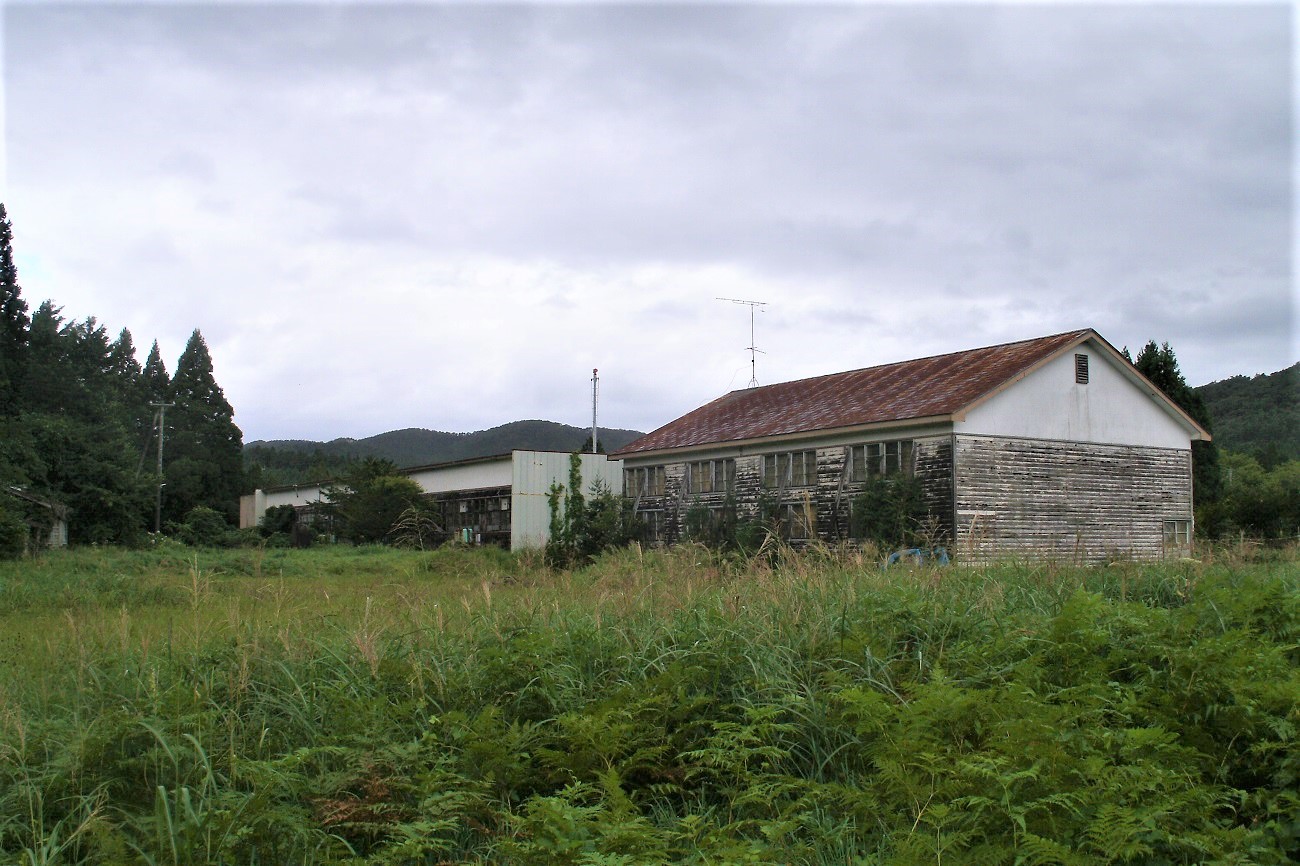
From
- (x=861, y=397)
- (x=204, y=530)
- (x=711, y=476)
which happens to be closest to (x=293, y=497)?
(x=204, y=530)

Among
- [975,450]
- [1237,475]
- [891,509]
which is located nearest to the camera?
[975,450]

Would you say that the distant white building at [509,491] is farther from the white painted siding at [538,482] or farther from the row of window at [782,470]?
the row of window at [782,470]

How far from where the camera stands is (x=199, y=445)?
219 feet

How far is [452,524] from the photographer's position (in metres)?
41.5

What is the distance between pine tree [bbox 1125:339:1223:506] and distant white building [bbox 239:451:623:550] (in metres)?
21.7

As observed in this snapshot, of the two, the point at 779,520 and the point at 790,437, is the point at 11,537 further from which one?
the point at 790,437

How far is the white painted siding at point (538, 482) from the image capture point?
121ft

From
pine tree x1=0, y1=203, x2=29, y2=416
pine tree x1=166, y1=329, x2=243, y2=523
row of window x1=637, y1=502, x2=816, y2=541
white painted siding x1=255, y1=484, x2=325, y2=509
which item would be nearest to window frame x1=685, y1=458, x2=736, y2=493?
row of window x1=637, y1=502, x2=816, y2=541

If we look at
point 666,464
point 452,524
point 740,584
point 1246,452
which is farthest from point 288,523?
point 1246,452

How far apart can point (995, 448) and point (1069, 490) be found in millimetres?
2819

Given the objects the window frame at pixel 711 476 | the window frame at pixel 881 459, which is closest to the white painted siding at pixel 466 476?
the window frame at pixel 711 476

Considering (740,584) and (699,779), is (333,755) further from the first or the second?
(740,584)

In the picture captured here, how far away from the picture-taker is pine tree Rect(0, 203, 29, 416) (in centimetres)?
4894

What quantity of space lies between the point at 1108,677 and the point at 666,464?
92.7ft
